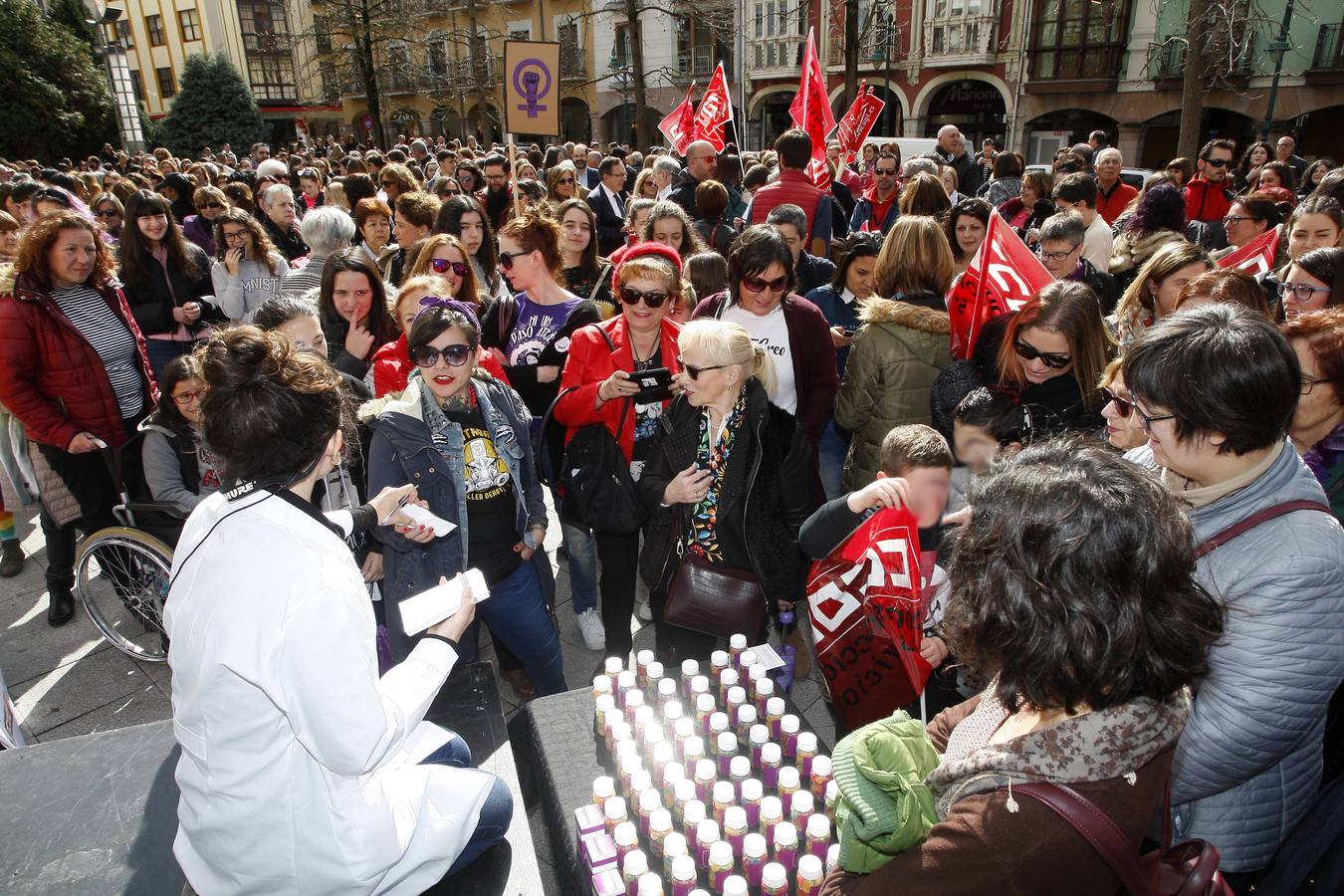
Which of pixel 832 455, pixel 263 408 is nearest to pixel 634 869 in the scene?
pixel 263 408

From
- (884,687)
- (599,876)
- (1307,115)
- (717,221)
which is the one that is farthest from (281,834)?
(1307,115)

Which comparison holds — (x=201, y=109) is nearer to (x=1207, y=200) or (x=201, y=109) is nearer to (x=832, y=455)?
(x=1207, y=200)

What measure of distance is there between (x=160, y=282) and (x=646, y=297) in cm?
370

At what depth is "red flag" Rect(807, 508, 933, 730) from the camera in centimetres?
225

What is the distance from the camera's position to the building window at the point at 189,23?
4053 centimetres

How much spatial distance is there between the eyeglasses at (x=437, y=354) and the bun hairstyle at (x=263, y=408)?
1029 mm

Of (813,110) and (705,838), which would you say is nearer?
(705,838)

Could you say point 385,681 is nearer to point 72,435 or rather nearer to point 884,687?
point 884,687

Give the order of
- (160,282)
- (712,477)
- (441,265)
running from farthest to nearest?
1. (160,282)
2. (441,265)
3. (712,477)

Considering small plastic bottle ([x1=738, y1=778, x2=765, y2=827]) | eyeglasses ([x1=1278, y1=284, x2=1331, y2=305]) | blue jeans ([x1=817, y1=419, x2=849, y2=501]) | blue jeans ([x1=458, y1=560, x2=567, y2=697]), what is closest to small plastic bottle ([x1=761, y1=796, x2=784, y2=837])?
small plastic bottle ([x1=738, y1=778, x2=765, y2=827])

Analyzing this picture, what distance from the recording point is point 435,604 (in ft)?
6.56

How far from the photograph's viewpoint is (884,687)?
95.0 inches

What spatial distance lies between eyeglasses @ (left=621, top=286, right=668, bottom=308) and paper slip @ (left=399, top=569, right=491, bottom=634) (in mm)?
1624

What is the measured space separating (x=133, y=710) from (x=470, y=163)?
309 inches
